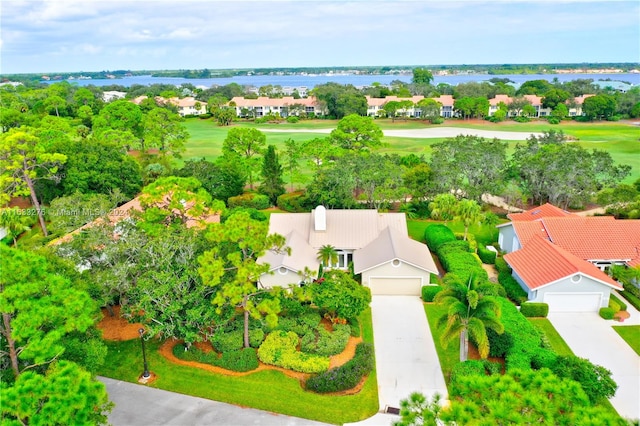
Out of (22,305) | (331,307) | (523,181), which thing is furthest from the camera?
(523,181)

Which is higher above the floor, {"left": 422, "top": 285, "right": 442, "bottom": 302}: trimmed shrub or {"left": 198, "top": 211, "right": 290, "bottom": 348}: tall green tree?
{"left": 198, "top": 211, "right": 290, "bottom": 348}: tall green tree

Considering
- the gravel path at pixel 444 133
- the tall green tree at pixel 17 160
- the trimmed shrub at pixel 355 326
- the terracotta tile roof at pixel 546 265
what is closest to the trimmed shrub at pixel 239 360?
the trimmed shrub at pixel 355 326

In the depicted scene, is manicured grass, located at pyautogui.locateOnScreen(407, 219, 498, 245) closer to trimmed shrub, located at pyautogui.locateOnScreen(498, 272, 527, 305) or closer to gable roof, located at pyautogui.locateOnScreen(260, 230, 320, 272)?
trimmed shrub, located at pyautogui.locateOnScreen(498, 272, 527, 305)

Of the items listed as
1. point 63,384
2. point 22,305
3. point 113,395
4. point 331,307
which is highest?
point 22,305

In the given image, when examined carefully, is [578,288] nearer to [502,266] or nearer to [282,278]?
[502,266]

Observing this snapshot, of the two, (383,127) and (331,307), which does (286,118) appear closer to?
(383,127)

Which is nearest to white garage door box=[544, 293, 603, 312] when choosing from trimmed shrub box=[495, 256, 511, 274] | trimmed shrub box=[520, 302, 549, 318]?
trimmed shrub box=[520, 302, 549, 318]

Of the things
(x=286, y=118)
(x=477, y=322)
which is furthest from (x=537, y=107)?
(x=477, y=322)
